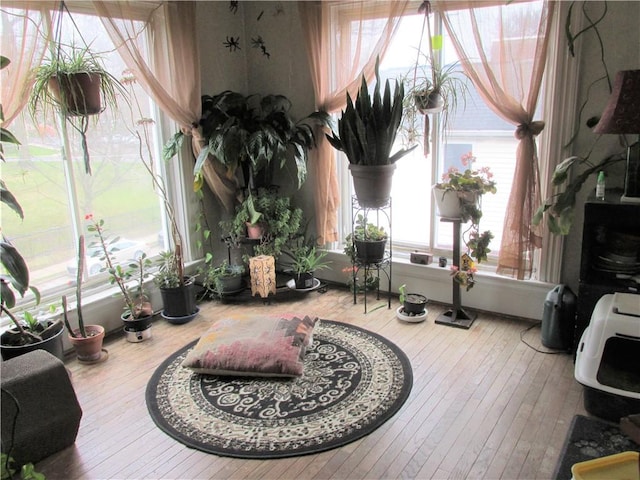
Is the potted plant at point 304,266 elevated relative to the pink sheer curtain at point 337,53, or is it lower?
lower

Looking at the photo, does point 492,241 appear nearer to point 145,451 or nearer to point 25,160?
point 145,451

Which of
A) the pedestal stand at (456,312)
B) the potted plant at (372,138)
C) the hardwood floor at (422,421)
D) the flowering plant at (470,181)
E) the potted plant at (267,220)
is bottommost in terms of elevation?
the hardwood floor at (422,421)

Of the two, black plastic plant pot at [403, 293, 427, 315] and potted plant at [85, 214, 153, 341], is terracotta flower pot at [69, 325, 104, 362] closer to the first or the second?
potted plant at [85, 214, 153, 341]

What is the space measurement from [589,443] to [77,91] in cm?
293

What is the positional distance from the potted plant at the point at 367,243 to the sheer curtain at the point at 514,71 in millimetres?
780

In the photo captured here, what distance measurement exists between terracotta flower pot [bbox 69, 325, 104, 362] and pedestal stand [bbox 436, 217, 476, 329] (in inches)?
82.3

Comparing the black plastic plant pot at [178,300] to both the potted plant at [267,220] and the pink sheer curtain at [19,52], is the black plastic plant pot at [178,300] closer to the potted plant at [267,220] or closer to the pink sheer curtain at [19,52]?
the potted plant at [267,220]

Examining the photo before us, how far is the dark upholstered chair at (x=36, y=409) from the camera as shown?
2.02 meters

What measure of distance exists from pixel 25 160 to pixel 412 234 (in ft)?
8.45

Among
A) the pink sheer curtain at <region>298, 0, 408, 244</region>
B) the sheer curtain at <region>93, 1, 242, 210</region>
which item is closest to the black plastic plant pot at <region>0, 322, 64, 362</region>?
the sheer curtain at <region>93, 1, 242, 210</region>

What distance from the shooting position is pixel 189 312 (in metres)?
3.46

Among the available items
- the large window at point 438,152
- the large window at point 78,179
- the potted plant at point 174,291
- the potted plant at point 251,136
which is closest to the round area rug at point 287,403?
the potted plant at point 174,291

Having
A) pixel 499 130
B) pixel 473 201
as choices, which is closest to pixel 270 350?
pixel 473 201

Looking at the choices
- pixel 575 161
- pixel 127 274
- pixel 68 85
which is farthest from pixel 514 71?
pixel 127 274
